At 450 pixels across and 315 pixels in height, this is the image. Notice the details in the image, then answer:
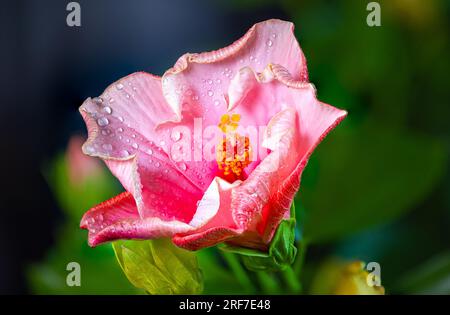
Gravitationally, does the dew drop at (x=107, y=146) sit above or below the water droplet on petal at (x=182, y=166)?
above

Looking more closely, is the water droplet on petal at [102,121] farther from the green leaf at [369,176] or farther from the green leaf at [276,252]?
the green leaf at [369,176]

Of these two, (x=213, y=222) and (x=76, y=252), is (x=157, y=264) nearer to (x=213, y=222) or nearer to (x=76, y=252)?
(x=213, y=222)

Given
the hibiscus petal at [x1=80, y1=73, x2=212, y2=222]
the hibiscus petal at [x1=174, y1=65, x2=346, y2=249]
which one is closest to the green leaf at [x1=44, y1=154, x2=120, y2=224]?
the hibiscus petal at [x1=80, y1=73, x2=212, y2=222]

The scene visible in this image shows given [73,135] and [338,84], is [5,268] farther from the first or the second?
[338,84]

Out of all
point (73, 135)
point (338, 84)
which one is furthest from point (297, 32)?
point (73, 135)

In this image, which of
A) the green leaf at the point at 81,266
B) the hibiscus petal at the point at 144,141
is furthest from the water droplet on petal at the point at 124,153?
the green leaf at the point at 81,266

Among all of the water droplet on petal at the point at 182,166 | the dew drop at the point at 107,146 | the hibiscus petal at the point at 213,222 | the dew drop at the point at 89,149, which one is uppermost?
the dew drop at the point at 89,149

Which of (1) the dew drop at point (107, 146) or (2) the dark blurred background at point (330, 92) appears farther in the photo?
(2) the dark blurred background at point (330, 92)
